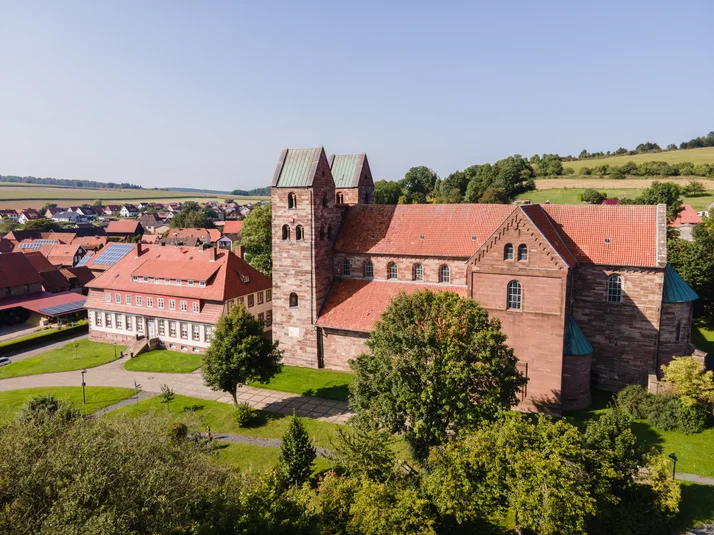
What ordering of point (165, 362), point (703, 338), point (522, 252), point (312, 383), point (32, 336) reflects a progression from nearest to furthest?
point (522, 252) → point (312, 383) → point (165, 362) → point (703, 338) → point (32, 336)

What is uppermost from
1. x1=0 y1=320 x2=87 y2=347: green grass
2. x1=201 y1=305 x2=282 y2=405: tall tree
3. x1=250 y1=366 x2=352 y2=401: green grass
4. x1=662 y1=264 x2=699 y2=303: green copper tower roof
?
x1=662 y1=264 x2=699 y2=303: green copper tower roof

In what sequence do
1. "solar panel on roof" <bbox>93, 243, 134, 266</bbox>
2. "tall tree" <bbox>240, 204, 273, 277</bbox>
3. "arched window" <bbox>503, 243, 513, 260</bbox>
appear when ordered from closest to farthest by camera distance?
"arched window" <bbox>503, 243, 513, 260</bbox> < "tall tree" <bbox>240, 204, 273, 277</bbox> < "solar panel on roof" <bbox>93, 243, 134, 266</bbox>

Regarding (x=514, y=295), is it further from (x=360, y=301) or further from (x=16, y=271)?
(x=16, y=271)

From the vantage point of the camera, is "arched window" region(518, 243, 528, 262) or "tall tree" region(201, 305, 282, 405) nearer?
"arched window" region(518, 243, 528, 262)

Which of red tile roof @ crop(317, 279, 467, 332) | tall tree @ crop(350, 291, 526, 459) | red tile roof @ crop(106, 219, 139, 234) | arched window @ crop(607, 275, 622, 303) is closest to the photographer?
tall tree @ crop(350, 291, 526, 459)

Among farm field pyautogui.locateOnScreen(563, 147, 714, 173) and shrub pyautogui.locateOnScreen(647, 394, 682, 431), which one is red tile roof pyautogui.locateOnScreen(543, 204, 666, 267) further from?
farm field pyautogui.locateOnScreen(563, 147, 714, 173)

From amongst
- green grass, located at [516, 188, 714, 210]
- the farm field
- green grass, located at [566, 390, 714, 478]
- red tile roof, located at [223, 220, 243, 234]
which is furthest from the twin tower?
the farm field

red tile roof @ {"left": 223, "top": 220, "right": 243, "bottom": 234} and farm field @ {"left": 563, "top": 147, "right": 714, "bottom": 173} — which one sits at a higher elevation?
farm field @ {"left": 563, "top": 147, "right": 714, "bottom": 173}

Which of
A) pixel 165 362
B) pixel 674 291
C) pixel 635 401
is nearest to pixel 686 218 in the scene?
pixel 674 291
